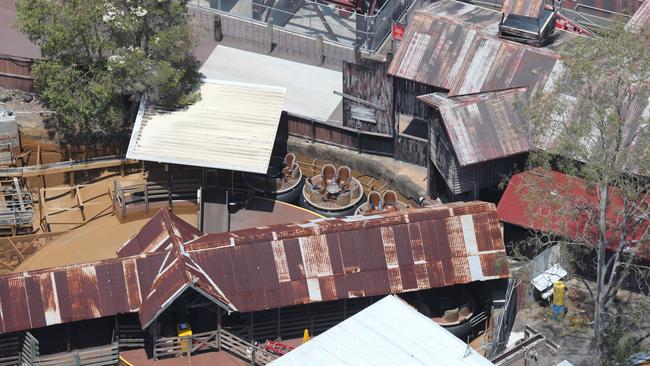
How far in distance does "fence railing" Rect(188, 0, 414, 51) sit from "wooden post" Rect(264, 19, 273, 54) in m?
0.25

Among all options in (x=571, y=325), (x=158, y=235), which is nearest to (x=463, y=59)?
(x=571, y=325)

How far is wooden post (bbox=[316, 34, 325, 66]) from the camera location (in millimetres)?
82562

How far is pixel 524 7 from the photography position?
72.8m

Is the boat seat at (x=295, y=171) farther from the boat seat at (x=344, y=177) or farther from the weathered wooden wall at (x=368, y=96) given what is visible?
the weathered wooden wall at (x=368, y=96)

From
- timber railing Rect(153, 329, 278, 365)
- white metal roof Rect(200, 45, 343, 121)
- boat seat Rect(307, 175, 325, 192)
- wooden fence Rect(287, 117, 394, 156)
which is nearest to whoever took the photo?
timber railing Rect(153, 329, 278, 365)

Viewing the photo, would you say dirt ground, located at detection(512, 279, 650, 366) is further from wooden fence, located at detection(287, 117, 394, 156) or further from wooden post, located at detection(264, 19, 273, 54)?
wooden post, located at detection(264, 19, 273, 54)

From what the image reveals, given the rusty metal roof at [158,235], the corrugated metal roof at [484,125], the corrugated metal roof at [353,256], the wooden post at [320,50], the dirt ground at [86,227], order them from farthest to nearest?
the wooden post at [320,50] → the dirt ground at [86,227] → the corrugated metal roof at [484,125] → the rusty metal roof at [158,235] → the corrugated metal roof at [353,256]

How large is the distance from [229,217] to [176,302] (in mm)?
10972

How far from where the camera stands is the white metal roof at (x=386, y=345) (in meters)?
57.2

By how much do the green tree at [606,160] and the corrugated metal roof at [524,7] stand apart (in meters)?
7.73

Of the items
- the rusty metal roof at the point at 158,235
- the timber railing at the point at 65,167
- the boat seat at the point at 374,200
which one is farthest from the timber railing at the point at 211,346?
the timber railing at the point at 65,167

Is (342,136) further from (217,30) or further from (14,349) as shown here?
(14,349)

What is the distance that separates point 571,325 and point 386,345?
1069cm

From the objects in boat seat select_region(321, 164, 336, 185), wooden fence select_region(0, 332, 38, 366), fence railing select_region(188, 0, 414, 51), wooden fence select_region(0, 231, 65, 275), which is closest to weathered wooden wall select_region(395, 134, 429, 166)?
boat seat select_region(321, 164, 336, 185)
